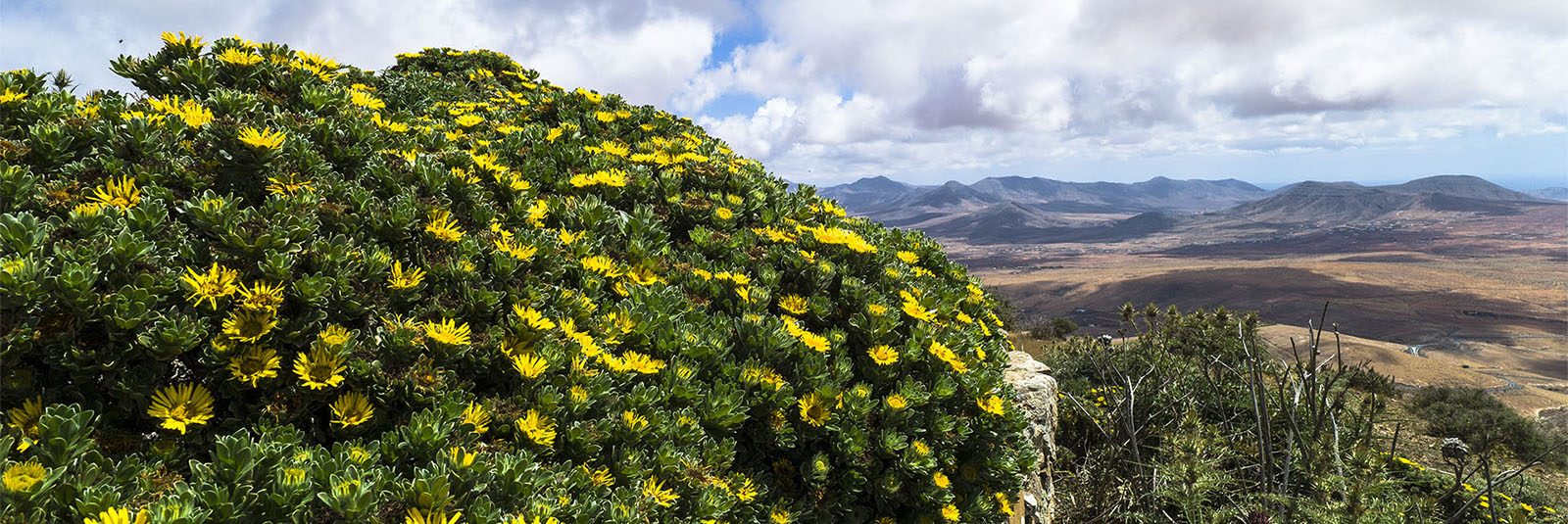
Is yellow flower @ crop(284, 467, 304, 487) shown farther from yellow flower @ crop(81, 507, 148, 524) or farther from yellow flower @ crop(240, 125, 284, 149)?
yellow flower @ crop(240, 125, 284, 149)

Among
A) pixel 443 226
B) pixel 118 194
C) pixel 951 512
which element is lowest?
pixel 951 512

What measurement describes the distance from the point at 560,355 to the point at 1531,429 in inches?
773

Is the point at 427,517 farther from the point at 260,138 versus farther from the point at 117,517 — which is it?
the point at 260,138

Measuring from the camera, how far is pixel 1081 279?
161375 millimetres

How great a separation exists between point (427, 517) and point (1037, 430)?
14.7ft

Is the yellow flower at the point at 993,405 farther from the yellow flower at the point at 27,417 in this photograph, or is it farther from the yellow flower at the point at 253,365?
the yellow flower at the point at 27,417

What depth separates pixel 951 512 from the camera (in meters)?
3.23

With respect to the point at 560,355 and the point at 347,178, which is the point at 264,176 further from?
the point at 560,355

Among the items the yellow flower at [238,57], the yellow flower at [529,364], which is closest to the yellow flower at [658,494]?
the yellow flower at [529,364]

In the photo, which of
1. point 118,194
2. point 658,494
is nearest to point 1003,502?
point 658,494

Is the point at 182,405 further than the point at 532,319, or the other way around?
the point at 532,319

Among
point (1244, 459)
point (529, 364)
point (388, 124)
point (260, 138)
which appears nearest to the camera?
point (529, 364)

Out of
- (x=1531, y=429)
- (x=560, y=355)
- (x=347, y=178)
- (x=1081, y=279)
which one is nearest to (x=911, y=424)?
(x=560, y=355)

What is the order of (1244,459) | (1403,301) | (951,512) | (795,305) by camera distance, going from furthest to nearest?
(1403,301) → (1244,459) → (795,305) → (951,512)
